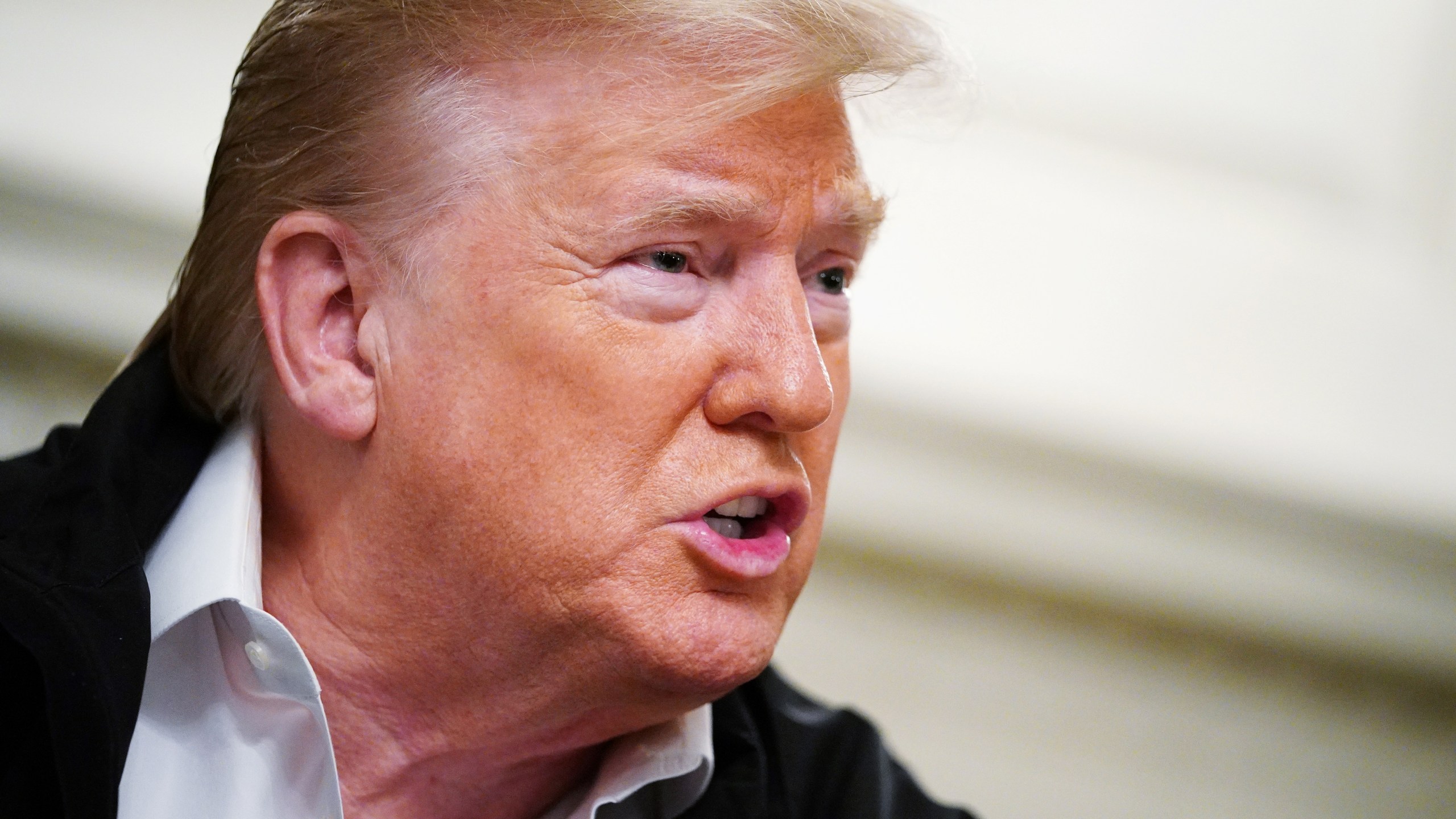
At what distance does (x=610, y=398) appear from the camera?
107cm

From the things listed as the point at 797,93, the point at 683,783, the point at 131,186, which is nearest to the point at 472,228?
the point at 797,93

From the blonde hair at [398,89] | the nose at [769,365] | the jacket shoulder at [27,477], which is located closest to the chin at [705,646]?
the nose at [769,365]

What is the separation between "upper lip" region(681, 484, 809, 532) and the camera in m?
1.13

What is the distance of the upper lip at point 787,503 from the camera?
1.13 meters

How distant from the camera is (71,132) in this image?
5.74 feet

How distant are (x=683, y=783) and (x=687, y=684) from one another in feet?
1.02

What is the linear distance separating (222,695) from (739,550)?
534mm

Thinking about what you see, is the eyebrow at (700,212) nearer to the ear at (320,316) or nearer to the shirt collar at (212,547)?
the ear at (320,316)

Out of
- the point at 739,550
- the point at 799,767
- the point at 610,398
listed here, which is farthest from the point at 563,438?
the point at 799,767

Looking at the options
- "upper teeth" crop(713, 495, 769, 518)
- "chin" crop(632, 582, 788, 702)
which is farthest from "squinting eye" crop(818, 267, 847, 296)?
"chin" crop(632, 582, 788, 702)

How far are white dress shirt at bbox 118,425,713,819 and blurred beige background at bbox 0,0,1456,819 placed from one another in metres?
0.97

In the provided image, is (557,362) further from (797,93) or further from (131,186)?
(131,186)

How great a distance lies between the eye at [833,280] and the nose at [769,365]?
6.2 inches

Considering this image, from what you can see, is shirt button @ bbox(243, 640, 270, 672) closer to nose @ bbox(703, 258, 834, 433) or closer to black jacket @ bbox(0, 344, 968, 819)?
black jacket @ bbox(0, 344, 968, 819)
